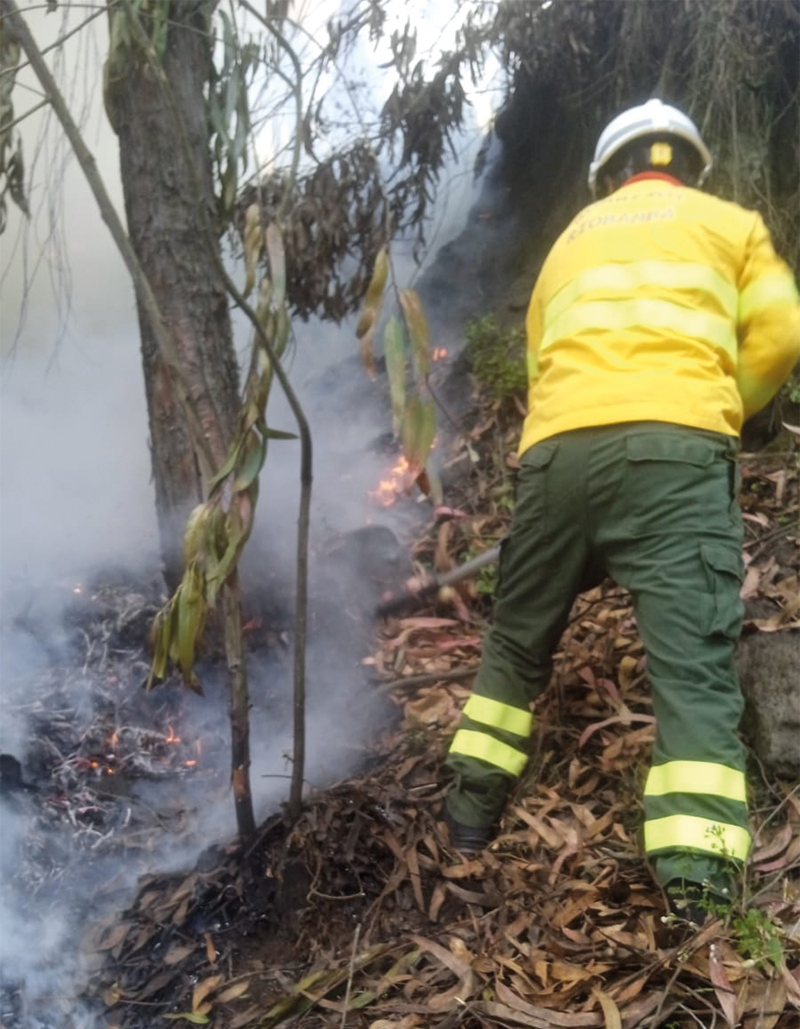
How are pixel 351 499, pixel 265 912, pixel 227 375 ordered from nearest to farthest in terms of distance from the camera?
pixel 265 912, pixel 227 375, pixel 351 499

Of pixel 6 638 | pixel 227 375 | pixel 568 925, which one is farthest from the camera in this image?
pixel 6 638

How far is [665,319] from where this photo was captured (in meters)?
2.15

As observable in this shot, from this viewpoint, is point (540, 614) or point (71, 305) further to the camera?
point (71, 305)

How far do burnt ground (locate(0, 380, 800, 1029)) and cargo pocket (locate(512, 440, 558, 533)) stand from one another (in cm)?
68

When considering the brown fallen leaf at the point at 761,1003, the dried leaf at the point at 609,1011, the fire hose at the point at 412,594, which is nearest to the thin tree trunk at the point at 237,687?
the dried leaf at the point at 609,1011

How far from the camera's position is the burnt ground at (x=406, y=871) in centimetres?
173

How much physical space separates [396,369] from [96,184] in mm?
821

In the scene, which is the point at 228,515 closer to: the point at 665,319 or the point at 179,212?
the point at 665,319

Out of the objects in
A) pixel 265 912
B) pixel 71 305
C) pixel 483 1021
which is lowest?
pixel 265 912

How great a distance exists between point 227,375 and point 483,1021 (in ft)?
6.85

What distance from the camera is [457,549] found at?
3.67m

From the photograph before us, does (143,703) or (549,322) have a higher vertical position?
(549,322)

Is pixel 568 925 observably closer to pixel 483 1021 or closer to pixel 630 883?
pixel 630 883

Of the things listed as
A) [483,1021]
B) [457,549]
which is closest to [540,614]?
[483,1021]
